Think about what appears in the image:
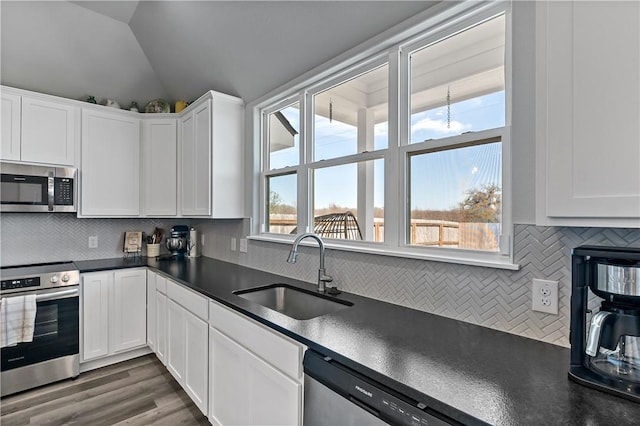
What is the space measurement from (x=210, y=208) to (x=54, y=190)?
1332 mm

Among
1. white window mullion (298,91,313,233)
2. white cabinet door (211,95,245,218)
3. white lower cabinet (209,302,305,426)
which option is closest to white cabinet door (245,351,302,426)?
white lower cabinet (209,302,305,426)

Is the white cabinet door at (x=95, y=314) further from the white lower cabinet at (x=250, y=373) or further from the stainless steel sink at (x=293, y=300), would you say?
the stainless steel sink at (x=293, y=300)

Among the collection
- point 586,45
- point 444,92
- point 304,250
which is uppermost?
point 444,92

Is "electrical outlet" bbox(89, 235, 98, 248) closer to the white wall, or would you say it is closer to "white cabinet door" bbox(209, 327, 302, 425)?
the white wall

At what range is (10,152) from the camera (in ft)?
8.29

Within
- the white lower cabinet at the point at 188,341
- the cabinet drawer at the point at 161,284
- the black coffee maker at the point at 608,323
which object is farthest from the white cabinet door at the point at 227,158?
the black coffee maker at the point at 608,323

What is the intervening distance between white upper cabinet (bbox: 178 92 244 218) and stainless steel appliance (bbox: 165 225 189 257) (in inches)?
20.6

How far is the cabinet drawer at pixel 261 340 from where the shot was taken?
4.26 feet

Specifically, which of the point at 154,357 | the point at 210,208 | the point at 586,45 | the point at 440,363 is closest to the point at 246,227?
the point at 210,208

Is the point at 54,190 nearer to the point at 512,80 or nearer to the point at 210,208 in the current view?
the point at 210,208

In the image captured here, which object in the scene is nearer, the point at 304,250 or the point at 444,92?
the point at 444,92

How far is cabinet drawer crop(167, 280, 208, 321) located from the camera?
200 centimetres

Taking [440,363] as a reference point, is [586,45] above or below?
above

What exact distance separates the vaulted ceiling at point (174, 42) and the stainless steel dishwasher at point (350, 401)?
5.38ft
